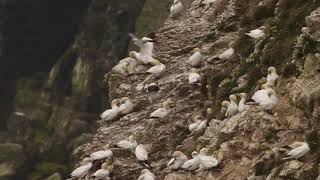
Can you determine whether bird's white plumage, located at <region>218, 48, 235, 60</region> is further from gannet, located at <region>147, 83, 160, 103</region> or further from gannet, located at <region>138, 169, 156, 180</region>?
gannet, located at <region>138, 169, 156, 180</region>

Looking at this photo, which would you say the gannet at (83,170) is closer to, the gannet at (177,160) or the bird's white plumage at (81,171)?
Result: the bird's white plumage at (81,171)

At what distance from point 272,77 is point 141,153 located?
463 centimetres

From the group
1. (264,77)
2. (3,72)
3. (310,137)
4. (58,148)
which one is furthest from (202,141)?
(3,72)

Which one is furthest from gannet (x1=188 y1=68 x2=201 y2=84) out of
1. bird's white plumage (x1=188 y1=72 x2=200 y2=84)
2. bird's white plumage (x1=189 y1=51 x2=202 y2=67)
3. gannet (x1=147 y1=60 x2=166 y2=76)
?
gannet (x1=147 y1=60 x2=166 y2=76)

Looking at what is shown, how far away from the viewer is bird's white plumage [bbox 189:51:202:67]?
998 inches

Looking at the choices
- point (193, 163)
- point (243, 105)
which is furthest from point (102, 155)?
point (243, 105)

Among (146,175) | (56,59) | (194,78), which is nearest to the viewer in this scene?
(146,175)

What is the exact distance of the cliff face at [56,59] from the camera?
77375 millimetres

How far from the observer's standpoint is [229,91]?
74.6 ft

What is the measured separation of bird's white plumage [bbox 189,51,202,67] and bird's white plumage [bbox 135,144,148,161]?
15.4 feet

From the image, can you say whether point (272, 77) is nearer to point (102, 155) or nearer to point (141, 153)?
point (141, 153)

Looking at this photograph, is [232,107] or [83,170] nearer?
[232,107]

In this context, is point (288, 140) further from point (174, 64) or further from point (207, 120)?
point (174, 64)

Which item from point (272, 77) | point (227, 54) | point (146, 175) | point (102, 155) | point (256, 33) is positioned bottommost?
point (146, 175)
